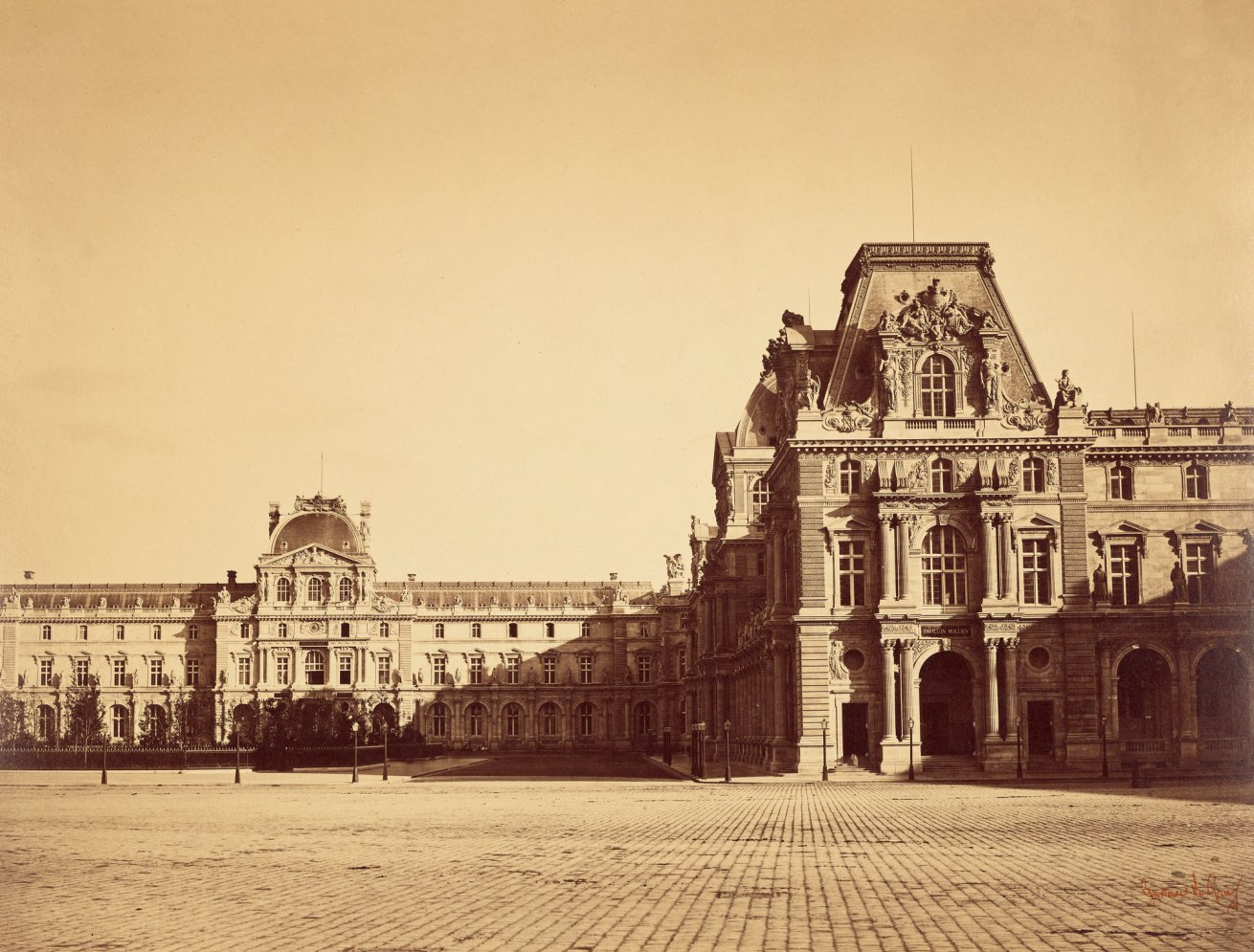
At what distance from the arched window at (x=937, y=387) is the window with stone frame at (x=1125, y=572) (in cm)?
834

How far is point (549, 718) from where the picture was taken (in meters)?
135

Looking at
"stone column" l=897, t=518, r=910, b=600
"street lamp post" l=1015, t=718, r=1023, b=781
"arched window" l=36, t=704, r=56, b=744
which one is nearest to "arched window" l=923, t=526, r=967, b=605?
"stone column" l=897, t=518, r=910, b=600

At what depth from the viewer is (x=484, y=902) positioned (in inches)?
733

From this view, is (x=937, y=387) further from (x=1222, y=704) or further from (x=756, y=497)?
(x=756, y=497)

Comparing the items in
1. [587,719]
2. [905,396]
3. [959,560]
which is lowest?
[587,719]

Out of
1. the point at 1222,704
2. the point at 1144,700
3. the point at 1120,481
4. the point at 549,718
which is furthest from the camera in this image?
the point at 549,718

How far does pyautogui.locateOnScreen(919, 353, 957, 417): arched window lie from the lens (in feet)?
189

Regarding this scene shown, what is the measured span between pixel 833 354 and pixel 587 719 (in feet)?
244

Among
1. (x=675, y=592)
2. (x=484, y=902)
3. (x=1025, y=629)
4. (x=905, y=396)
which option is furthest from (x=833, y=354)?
(x=675, y=592)

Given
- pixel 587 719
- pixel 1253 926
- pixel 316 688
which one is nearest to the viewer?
pixel 1253 926

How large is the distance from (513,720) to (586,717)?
6329mm

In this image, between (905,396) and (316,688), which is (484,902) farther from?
(316,688)
